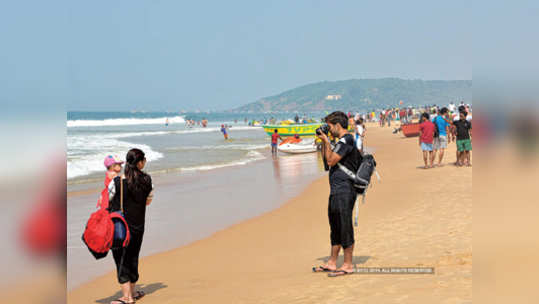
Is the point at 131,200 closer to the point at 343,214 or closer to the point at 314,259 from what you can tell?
the point at 343,214

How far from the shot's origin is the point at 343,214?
533 cm

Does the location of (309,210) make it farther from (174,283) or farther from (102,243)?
(102,243)

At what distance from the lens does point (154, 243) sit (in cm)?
832

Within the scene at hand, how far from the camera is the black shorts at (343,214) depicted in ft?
17.5

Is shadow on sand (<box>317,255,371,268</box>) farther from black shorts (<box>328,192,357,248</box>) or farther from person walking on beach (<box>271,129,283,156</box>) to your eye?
person walking on beach (<box>271,129,283,156</box>)

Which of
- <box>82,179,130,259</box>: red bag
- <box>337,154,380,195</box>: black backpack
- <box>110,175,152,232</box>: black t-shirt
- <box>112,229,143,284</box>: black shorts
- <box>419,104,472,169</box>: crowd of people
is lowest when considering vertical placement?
<box>112,229,143,284</box>: black shorts

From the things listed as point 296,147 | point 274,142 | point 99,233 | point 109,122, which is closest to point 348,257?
point 99,233

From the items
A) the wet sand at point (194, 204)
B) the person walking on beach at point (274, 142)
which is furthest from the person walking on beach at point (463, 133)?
the person walking on beach at point (274, 142)

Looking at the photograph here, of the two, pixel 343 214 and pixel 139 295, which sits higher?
pixel 343 214

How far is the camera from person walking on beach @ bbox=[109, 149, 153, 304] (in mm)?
4926

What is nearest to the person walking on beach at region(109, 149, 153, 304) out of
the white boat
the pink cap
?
the pink cap

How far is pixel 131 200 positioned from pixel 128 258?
0.58 m

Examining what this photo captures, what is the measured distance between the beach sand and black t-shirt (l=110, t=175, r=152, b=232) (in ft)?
3.13

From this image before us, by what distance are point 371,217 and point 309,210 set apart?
176 cm
